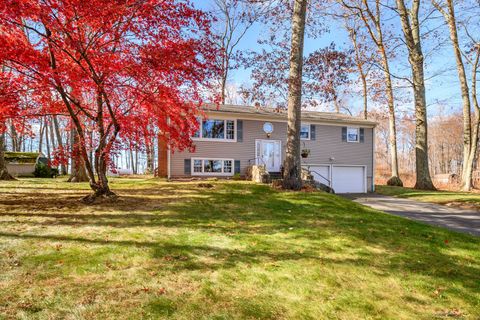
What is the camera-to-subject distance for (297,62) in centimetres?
1045

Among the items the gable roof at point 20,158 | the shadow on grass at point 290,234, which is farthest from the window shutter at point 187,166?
the gable roof at point 20,158

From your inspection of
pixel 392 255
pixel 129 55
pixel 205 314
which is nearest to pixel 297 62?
pixel 129 55

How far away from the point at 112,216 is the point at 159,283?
138 inches

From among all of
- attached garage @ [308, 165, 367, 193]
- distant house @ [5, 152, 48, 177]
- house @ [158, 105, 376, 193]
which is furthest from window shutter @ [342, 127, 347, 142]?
distant house @ [5, 152, 48, 177]

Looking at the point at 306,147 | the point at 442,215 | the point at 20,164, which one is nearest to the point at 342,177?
the point at 306,147

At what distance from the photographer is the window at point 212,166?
51.7ft

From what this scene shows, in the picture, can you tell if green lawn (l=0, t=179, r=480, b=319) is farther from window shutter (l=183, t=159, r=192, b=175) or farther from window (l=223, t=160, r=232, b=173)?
window (l=223, t=160, r=232, b=173)

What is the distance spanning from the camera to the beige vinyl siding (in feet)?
51.8

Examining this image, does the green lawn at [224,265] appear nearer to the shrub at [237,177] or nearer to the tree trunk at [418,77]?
the shrub at [237,177]

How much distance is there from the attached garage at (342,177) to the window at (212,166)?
17.1 feet

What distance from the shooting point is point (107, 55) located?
7422mm

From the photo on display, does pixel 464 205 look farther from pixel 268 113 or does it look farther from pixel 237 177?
pixel 268 113

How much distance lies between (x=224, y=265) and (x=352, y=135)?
56.1 feet

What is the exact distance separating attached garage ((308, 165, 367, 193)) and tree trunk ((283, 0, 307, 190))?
7883 mm
